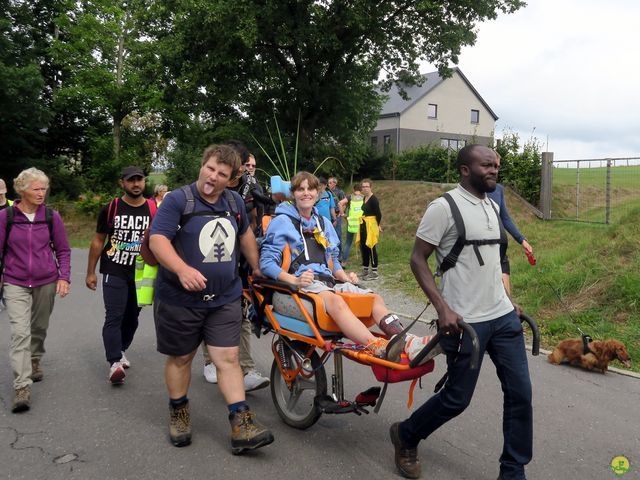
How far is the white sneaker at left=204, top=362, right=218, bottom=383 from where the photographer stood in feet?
17.0

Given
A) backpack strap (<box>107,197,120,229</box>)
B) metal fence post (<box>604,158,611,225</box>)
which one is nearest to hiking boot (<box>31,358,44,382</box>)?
backpack strap (<box>107,197,120,229</box>)

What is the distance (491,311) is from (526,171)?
44.1 ft

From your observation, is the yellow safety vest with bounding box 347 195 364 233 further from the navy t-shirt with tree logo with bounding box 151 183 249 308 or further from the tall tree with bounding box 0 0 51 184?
the tall tree with bounding box 0 0 51 184

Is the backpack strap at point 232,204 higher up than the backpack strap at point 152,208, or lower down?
higher up

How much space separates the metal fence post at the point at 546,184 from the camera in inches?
575

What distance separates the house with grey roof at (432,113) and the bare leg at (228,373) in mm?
45332

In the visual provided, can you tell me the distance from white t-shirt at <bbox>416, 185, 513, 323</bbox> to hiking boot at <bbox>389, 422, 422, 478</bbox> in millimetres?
897

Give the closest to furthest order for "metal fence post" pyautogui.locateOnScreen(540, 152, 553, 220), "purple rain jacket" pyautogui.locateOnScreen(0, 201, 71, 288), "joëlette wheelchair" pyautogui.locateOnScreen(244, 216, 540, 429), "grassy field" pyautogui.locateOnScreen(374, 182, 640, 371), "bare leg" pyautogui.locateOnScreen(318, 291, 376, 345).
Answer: "joëlette wheelchair" pyautogui.locateOnScreen(244, 216, 540, 429)
"bare leg" pyautogui.locateOnScreen(318, 291, 376, 345)
"purple rain jacket" pyautogui.locateOnScreen(0, 201, 71, 288)
"grassy field" pyautogui.locateOnScreen(374, 182, 640, 371)
"metal fence post" pyautogui.locateOnScreen(540, 152, 553, 220)

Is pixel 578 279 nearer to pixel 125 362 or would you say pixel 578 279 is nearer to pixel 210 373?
pixel 210 373

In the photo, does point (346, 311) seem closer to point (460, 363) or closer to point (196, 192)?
point (460, 363)

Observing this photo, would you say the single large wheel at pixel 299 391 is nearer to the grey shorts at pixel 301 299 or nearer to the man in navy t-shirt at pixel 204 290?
the grey shorts at pixel 301 299

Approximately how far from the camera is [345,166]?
27641 mm

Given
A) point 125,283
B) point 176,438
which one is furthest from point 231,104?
point 176,438

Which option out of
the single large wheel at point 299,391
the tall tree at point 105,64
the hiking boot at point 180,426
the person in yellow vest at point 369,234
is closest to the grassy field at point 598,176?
the person in yellow vest at point 369,234
